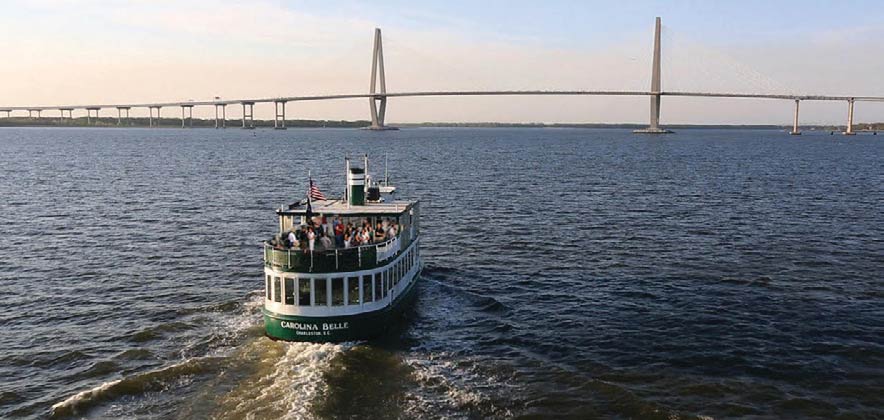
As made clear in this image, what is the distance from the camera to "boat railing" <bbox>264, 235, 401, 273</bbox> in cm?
2758

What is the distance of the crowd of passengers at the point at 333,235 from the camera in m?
29.1

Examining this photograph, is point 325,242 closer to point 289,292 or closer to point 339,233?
point 339,233

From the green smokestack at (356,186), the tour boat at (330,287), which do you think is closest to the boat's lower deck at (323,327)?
the tour boat at (330,287)

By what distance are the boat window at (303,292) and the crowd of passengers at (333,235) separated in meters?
1.18

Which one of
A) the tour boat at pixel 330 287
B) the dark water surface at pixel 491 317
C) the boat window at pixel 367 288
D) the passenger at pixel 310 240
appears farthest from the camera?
the boat window at pixel 367 288

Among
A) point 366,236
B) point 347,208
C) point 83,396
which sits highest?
point 347,208

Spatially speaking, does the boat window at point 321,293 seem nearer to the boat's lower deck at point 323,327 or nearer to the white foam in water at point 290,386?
the boat's lower deck at point 323,327

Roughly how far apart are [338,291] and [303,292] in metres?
1.26

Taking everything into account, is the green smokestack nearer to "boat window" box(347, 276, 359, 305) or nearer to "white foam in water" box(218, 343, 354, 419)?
"boat window" box(347, 276, 359, 305)

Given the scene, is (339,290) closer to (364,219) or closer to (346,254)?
(346,254)

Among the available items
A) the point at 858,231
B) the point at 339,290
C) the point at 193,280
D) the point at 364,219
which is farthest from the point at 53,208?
the point at 858,231

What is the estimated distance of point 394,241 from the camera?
3111 centimetres

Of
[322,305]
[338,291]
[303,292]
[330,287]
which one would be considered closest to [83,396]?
[303,292]

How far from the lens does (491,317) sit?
32625mm
